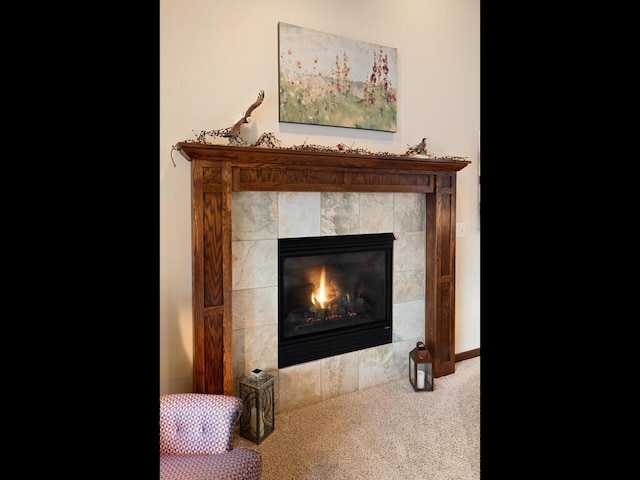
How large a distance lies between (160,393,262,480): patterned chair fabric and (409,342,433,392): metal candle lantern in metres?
1.46

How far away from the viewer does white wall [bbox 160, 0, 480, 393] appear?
6.87ft

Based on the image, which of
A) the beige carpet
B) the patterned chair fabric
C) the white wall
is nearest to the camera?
the patterned chair fabric

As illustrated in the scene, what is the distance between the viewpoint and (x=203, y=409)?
157cm

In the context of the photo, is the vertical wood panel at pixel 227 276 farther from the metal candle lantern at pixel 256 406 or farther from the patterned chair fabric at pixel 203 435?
the patterned chair fabric at pixel 203 435

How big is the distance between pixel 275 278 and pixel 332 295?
1.58 ft

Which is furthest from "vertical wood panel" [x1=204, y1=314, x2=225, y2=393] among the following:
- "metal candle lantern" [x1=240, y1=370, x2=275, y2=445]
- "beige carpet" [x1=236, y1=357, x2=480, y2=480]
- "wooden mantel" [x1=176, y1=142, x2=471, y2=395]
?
"beige carpet" [x1=236, y1=357, x2=480, y2=480]

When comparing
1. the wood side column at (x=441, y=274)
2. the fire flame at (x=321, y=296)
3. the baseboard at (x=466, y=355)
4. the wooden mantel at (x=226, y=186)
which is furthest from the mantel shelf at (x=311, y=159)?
the baseboard at (x=466, y=355)

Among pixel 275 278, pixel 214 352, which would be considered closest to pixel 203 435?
pixel 214 352

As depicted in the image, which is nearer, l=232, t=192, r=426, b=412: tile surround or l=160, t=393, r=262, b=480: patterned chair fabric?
l=160, t=393, r=262, b=480: patterned chair fabric

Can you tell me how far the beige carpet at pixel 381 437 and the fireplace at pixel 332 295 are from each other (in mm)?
360

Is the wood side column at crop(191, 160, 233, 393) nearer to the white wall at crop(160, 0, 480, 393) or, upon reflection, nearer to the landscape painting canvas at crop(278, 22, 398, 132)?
the white wall at crop(160, 0, 480, 393)

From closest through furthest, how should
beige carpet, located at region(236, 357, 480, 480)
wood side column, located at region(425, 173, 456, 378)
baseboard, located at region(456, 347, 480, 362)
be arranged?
beige carpet, located at region(236, 357, 480, 480) → wood side column, located at region(425, 173, 456, 378) → baseboard, located at region(456, 347, 480, 362)
